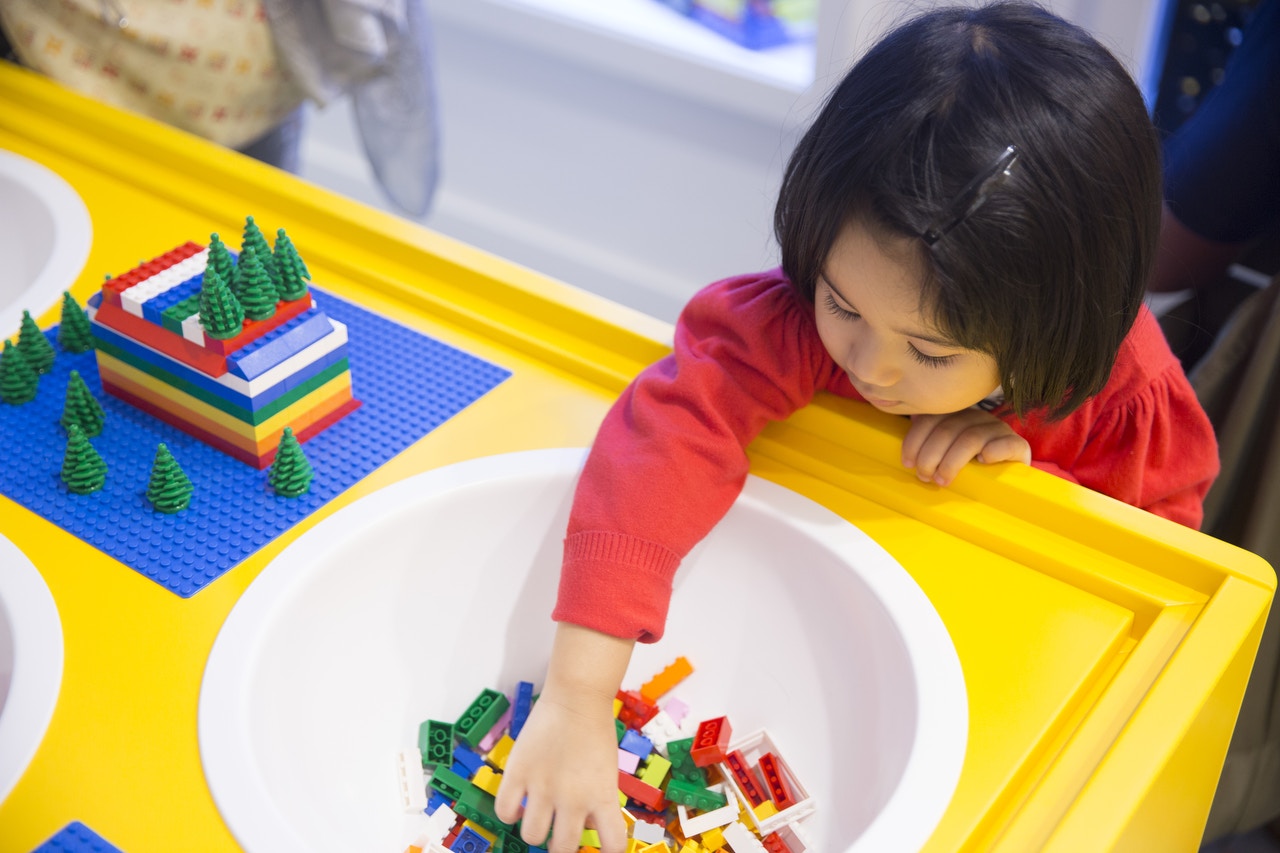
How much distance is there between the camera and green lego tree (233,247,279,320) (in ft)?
2.35

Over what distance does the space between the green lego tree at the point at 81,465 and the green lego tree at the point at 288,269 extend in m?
0.15

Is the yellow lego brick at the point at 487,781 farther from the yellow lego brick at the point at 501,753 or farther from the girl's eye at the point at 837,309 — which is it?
the girl's eye at the point at 837,309

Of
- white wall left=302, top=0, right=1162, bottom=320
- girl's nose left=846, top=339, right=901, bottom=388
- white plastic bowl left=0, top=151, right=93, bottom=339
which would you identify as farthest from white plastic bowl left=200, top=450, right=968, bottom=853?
white wall left=302, top=0, right=1162, bottom=320

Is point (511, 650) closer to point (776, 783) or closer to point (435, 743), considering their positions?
point (435, 743)

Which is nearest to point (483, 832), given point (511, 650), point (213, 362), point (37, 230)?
point (511, 650)

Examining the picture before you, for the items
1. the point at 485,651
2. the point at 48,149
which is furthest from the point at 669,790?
the point at 48,149

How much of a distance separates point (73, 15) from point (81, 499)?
0.54 metres

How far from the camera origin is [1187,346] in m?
1.06

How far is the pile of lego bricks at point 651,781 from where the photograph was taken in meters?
0.66

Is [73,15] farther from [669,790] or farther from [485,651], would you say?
[669,790]

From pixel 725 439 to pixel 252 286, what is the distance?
314 mm

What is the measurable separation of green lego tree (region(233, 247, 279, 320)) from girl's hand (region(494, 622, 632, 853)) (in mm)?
281

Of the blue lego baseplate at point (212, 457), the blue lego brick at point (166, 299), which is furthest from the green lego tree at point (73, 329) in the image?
the blue lego brick at point (166, 299)

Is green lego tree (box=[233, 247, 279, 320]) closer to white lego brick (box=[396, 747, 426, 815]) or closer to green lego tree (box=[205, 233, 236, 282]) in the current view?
green lego tree (box=[205, 233, 236, 282])
